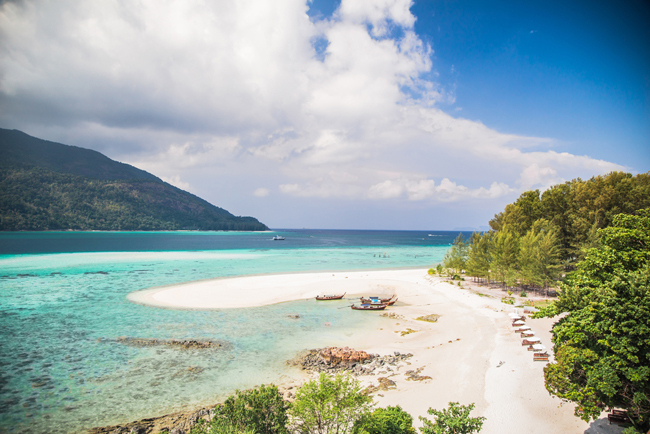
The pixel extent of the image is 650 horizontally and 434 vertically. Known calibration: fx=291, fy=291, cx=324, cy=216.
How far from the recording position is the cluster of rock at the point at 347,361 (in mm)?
17844

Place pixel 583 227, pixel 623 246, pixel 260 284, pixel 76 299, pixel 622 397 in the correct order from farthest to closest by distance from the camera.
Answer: pixel 260 284
pixel 583 227
pixel 76 299
pixel 623 246
pixel 622 397

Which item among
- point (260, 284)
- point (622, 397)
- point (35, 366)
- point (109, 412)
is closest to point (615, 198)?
point (622, 397)

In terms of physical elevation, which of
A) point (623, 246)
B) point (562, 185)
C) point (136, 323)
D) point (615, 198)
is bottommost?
point (136, 323)

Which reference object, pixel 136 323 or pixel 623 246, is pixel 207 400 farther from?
pixel 623 246

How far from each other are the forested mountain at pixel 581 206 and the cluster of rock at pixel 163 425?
43.2 m

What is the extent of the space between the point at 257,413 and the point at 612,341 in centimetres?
1160

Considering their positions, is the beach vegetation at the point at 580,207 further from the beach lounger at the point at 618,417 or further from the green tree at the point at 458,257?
the beach lounger at the point at 618,417

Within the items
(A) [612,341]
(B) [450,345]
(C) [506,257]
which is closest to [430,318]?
(B) [450,345]

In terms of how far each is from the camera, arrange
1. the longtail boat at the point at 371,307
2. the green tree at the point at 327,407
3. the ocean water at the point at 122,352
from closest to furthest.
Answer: the green tree at the point at 327,407 < the ocean water at the point at 122,352 < the longtail boat at the point at 371,307

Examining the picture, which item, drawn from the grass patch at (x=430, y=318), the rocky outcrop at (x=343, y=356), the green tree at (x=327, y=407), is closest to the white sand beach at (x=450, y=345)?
the grass patch at (x=430, y=318)

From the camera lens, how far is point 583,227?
39.4 m

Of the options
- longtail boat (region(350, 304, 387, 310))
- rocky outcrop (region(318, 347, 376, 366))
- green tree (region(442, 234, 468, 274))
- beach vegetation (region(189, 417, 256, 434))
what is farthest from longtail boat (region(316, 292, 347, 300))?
beach vegetation (region(189, 417, 256, 434))

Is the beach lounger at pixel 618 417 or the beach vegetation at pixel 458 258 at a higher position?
the beach vegetation at pixel 458 258

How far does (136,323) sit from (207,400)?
1742 centimetres
